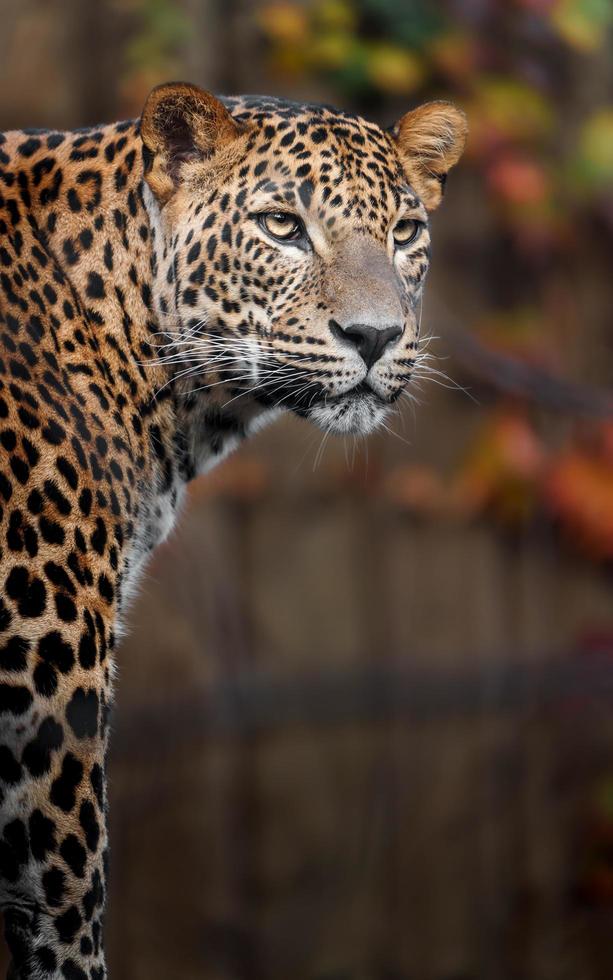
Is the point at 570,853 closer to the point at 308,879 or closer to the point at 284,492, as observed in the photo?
the point at 308,879

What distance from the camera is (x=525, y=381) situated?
19.6 ft

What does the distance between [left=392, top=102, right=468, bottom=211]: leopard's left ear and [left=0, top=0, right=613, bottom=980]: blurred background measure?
244cm

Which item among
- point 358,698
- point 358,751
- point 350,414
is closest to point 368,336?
point 350,414

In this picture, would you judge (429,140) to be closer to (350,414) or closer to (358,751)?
(350,414)

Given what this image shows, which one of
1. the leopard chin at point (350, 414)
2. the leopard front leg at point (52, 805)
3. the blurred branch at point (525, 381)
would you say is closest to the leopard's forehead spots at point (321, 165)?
the leopard chin at point (350, 414)

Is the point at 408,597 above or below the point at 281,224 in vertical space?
below

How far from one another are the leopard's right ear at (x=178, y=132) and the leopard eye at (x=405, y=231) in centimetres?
44

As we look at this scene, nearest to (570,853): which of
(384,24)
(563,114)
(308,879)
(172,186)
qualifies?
(308,879)

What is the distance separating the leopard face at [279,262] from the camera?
9.43 ft

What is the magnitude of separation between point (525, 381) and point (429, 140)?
2.89 metres

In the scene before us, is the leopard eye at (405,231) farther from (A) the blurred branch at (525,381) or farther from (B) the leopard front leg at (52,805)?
(A) the blurred branch at (525,381)

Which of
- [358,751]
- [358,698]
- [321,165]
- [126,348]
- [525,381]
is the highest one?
[321,165]

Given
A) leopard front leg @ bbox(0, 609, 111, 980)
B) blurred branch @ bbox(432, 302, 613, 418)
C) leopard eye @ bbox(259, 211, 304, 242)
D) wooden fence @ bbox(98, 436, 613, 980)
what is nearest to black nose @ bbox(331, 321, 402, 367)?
leopard eye @ bbox(259, 211, 304, 242)

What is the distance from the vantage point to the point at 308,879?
588 cm
